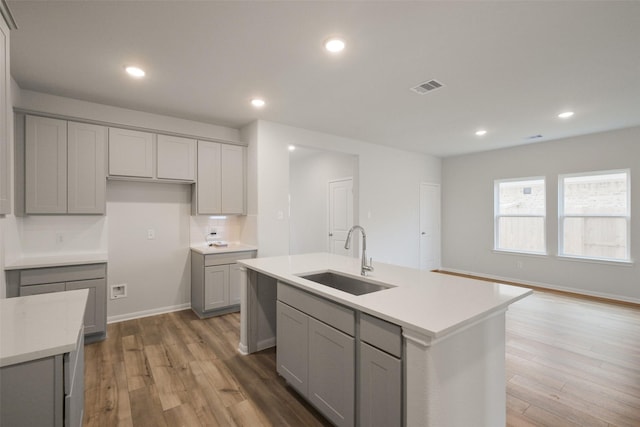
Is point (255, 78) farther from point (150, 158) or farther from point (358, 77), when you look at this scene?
point (150, 158)

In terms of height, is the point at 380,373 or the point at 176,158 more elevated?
the point at 176,158

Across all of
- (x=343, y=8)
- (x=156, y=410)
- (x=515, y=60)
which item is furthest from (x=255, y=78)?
(x=156, y=410)

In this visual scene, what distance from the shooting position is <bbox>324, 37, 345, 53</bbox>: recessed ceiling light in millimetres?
2230

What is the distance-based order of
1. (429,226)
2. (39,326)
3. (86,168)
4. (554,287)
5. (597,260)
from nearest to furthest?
(39,326), (86,168), (597,260), (554,287), (429,226)

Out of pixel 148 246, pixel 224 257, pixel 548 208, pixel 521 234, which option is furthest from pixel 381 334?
pixel 521 234

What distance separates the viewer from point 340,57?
8.16 ft

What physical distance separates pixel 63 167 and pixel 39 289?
1259 mm

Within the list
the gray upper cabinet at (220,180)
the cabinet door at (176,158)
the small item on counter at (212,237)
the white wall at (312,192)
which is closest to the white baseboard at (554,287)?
the white wall at (312,192)

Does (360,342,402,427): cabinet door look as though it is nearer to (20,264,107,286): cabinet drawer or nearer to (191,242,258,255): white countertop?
(191,242,258,255): white countertop

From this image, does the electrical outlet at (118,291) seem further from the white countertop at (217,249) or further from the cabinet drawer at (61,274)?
the white countertop at (217,249)

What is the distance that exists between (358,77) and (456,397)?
2.67 m

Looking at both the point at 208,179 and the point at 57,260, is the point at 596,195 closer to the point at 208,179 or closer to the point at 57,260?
the point at 208,179

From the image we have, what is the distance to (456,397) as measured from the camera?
1.39 m

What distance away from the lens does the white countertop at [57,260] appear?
2.73 meters
